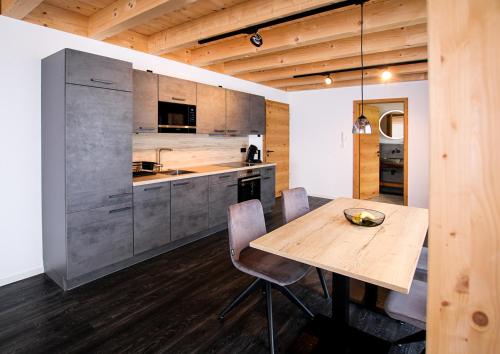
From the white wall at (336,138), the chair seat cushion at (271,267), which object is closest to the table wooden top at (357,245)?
the chair seat cushion at (271,267)

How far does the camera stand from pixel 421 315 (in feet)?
4.77

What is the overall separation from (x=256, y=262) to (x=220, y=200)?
2.06 meters

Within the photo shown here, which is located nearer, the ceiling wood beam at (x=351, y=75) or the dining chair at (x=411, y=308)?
the dining chair at (x=411, y=308)

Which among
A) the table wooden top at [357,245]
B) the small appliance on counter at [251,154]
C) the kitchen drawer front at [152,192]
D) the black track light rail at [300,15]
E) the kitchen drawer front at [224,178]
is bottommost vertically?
the table wooden top at [357,245]

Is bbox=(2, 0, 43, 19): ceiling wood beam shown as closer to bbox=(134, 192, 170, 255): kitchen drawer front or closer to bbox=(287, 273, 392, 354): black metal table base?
bbox=(134, 192, 170, 255): kitchen drawer front

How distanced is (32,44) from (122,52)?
938 mm

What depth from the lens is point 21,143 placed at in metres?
2.67

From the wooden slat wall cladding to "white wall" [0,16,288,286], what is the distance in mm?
3198

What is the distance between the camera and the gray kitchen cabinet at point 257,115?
507 cm

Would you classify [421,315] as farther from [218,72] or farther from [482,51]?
[218,72]

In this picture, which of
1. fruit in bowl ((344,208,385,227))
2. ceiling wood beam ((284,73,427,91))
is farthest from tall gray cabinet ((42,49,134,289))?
ceiling wood beam ((284,73,427,91))

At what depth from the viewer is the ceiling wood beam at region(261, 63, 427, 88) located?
15.1ft

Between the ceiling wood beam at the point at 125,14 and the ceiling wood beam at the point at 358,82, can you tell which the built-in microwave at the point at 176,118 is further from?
the ceiling wood beam at the point at 358,82

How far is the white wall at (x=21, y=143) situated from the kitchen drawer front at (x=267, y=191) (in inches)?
120
